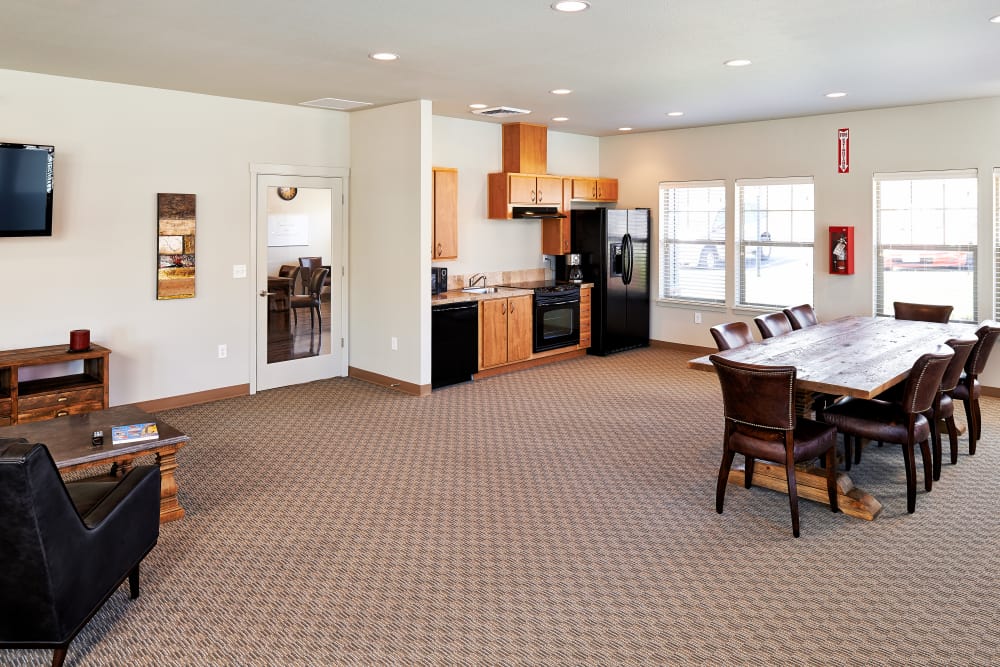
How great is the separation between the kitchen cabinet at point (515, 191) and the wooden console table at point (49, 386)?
4.17 meters

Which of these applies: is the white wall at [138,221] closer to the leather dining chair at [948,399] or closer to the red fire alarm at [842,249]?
the red fire alarm at [842,249]

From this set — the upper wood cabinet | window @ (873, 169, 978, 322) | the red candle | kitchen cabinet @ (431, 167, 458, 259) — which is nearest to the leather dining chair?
window @ (873, 169, 978, 322)

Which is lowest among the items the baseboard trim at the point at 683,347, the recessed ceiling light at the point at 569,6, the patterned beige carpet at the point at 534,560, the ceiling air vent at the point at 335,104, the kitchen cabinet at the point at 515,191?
the patterned beige carpet at the point at 534,560

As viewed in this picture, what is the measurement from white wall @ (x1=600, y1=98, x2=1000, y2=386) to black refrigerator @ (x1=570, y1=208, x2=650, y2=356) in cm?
32

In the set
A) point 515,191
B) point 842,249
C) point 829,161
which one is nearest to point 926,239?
point 842,249

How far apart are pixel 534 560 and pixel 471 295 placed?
427cm

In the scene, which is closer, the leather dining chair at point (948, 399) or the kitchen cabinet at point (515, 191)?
the leather dining chair at point (948, 399)

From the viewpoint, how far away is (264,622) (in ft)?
10.0

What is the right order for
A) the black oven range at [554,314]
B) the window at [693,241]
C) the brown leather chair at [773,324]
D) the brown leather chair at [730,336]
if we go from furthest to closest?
the window at [693,241]
the black oven range at [554,314]
the brown leather chair at [773,324]
the brown leather chair at [730,336]

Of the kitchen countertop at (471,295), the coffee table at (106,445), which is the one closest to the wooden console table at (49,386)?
→ the coffee table at (106,445)

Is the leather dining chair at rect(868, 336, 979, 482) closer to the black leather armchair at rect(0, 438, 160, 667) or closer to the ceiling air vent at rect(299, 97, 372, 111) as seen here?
the black leather armchair at rect(0, 438, 160, 667)

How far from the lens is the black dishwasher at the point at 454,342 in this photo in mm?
7133

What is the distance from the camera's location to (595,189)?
927 centimetres

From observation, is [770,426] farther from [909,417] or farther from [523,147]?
[523,147]
